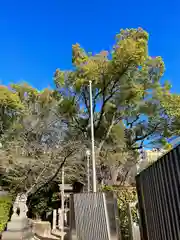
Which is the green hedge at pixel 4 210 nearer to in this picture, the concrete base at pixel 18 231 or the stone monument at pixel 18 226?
the stone monument at pixel 18 226

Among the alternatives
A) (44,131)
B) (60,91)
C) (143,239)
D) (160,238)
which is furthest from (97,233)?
(60,91)

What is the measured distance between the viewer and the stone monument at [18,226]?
8577 mm

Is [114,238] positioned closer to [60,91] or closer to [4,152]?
[4,152]

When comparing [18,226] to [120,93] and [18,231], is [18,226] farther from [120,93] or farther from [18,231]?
[120,93]

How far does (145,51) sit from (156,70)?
7.13 feet

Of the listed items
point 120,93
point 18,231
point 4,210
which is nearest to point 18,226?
point 18,231

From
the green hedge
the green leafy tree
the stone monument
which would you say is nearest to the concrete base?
the stone monument

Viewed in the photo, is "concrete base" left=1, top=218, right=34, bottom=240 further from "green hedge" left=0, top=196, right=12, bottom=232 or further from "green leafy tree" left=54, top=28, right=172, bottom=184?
"green leafy tree" left=54, top=28, right=172, bottom=184

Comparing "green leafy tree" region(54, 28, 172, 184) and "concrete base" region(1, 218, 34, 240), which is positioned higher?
"green leafy tree" region(54, 28, 172, 184)

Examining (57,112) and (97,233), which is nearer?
(97,233)

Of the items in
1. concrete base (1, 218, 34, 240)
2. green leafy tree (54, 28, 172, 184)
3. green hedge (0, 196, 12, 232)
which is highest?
green leafy tree (54, 28, 172, 184)

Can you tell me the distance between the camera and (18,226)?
8961 millimetres

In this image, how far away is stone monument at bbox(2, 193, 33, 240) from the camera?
28.1 ft

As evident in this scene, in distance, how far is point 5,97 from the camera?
14859 millimetres
